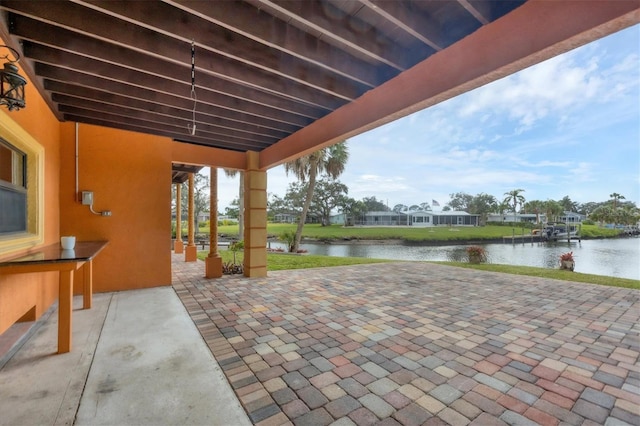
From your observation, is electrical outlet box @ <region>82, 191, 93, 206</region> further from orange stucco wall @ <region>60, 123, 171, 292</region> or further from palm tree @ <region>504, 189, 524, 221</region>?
palm tree @ <region>504, 189, 524, 221</region>

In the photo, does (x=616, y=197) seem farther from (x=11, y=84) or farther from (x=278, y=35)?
(x=11, y=84)

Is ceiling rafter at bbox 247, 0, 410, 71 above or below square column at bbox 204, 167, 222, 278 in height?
above

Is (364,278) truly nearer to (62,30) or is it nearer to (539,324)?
(539,324)

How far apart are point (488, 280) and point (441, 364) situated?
415cm

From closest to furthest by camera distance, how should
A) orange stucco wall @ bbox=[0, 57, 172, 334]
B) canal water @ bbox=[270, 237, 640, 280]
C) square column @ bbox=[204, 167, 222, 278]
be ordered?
orange stucco wall @ bbox=[0, 57, 172, 334], square column @ bbox=[204, 167, 222, 278], canal water @ bbox=[270, 237, 640, 280]

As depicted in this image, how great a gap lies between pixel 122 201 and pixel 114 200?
4.3 inches

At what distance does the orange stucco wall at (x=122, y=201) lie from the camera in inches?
164

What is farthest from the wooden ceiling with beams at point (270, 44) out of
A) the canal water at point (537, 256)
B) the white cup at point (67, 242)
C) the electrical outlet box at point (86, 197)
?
the canal water at point (537, 256)

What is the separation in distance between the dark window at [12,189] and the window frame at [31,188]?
5 centimetres

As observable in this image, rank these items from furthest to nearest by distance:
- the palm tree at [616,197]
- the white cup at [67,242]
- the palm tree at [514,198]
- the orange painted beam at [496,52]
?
1. the palm tree at [616,197]
2. the palm tree at [514,198]
3. the white cup at [67,242]
4. the orange painted beam at [496,52]

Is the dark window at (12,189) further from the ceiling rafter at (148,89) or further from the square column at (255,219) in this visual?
the square column at (255,219)

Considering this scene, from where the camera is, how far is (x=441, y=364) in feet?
7.49

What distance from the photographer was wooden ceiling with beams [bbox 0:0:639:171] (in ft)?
5.73

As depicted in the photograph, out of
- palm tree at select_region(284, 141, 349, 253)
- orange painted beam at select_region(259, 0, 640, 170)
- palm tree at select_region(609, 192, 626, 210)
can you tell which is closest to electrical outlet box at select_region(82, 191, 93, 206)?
orange painted beam at select_region(259, 0, 640, 170)
